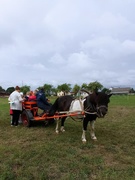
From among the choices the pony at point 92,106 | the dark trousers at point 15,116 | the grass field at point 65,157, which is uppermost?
the pony at point 92,106

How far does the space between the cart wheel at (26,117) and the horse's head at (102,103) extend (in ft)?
12.4

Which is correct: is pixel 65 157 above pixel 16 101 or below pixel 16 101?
below

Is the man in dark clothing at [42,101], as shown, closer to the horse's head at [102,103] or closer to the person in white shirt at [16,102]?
the person in white shirt at [16,102]

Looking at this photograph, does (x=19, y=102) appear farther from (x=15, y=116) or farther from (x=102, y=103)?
(x=102, y=103)

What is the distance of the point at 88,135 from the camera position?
7.97m

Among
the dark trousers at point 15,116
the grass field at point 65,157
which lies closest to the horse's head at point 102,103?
the grass field at point 65,157

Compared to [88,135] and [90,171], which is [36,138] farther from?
[90,171]

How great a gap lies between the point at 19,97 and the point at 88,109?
390 cm

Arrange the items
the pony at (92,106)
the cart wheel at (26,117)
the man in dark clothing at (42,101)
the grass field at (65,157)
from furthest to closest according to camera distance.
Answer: the man in dark clothing at (42,101)
the cart wheel at (26,117)
the pony at (92,106)
the grass field at (65,157)

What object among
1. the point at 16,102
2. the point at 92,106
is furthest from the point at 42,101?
the point at 92,106

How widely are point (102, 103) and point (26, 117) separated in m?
4.52

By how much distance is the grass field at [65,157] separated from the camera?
4.52m

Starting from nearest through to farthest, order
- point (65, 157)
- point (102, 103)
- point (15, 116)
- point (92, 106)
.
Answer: point (65, 157) < point (102, 103) < point (92, 106) < point (15, 116)

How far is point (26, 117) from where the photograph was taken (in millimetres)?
9695
